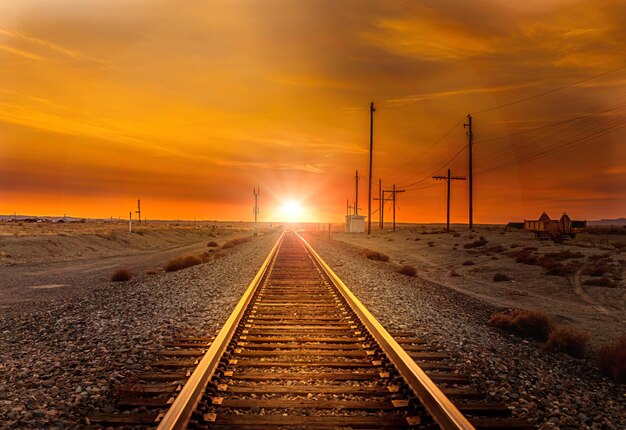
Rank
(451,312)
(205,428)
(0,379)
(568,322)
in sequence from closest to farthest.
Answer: (205,428), (0,379), (451,312), (568,322)

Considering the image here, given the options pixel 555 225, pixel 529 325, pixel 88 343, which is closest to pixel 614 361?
pixel 529 325

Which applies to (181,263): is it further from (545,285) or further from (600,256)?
(600,256)

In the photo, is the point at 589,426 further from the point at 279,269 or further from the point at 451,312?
the point at 279,269

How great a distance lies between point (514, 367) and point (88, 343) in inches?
264

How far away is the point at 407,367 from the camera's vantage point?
5.64 metres

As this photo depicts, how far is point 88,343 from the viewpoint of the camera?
8.05 m

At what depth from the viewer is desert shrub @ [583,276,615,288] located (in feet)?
69.4

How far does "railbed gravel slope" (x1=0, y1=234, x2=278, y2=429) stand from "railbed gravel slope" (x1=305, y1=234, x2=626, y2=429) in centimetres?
397

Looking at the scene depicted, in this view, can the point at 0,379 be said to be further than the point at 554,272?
No

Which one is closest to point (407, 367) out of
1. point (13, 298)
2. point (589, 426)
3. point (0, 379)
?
point (589, 426)

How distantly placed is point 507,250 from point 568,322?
25.6 m

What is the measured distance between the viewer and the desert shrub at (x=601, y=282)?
833 inches

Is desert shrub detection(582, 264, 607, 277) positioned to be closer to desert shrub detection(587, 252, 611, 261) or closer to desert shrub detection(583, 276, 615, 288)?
desert shrub detection(583, 276, 615, 288)

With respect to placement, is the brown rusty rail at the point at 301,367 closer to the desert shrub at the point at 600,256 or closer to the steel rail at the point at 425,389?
the steel rail at the point at 425,389
